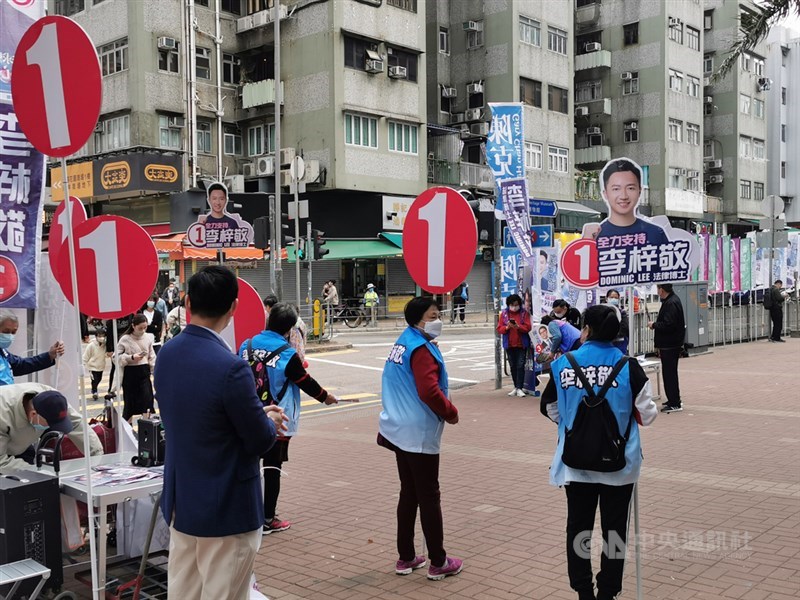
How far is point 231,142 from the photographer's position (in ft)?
117

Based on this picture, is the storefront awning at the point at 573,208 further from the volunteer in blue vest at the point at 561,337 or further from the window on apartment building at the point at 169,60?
the volunteer in blue vest at the point at 561,337

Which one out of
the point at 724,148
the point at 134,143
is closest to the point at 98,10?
the point at 134,143

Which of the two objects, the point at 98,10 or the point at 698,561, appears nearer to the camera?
the point at 698,561

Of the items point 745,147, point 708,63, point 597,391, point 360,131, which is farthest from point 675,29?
point 597,391

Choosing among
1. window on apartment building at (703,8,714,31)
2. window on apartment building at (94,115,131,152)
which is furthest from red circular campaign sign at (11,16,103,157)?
window on apartment building at (703,8,714,31)

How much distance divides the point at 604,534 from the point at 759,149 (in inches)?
2301

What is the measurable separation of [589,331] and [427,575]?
6.54 feet

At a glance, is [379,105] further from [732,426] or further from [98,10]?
[732,426]

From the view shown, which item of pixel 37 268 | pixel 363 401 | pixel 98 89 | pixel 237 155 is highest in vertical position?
pixel 237 155

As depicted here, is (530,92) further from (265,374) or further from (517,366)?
(265,374)

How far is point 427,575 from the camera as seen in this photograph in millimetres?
5434

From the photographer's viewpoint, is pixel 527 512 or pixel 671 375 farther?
pixel 671 375

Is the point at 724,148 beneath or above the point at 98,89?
above

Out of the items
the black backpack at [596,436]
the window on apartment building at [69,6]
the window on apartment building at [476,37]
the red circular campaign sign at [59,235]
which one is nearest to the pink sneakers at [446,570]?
the black backpack at [596,436]
